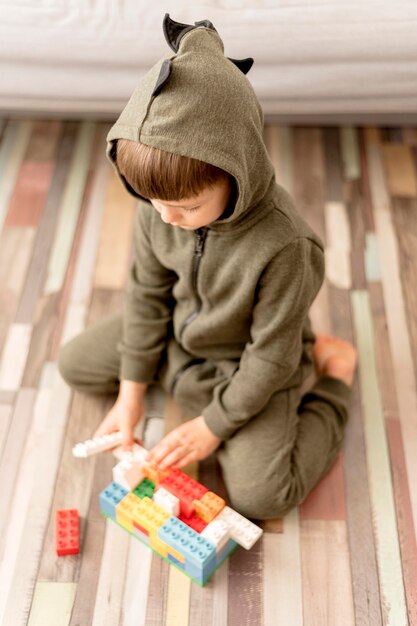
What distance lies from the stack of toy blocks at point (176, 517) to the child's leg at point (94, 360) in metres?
0.19

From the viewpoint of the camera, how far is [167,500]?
1150 mm

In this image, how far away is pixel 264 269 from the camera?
1.08m

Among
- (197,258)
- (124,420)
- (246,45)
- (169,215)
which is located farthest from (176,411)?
(246,45)

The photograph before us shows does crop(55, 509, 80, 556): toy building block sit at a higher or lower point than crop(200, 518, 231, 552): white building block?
lower

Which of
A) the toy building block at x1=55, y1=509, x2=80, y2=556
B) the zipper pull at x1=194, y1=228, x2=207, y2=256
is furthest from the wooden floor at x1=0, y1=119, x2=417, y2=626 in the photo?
the zipper pull at x1=194, y1=228, x2=207, y2=256

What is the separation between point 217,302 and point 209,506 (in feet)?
0.96

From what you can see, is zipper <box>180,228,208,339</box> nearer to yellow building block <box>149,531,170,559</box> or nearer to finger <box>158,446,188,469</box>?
finger <box>158,446,188,469</box>

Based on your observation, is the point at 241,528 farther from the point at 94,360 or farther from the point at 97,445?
the point at 94,360

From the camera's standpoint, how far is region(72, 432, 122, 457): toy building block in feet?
4.07

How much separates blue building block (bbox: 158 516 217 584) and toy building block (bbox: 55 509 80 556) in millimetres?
141

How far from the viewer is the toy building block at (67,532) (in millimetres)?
1179

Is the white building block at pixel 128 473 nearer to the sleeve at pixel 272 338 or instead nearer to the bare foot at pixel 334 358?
the sleeve at pixel 272 338

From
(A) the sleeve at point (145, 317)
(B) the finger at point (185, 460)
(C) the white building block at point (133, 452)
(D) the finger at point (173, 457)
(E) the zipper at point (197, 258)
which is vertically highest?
(E) the zipper at point (197, 258)

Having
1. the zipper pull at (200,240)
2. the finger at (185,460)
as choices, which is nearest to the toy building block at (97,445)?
the finger at (185,460)
